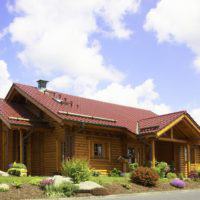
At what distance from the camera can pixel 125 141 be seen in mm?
29297

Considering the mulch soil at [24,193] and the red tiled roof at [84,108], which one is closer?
the mulch soil at [24,193]

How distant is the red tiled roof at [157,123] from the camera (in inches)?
1076

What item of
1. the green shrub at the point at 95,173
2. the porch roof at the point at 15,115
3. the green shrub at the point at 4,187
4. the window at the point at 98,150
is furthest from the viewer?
the window at the point at 98,150

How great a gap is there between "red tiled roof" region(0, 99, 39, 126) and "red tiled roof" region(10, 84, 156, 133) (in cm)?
117

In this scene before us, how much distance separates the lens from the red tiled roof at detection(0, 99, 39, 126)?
1027 inches

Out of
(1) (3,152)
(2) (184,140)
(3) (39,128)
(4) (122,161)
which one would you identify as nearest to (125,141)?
(4) (122,161)

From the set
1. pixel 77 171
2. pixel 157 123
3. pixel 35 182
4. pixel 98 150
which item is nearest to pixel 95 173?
pixel 98 150

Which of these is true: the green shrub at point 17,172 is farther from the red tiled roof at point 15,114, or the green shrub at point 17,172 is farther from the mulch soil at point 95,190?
the mulch soil at point 95,190

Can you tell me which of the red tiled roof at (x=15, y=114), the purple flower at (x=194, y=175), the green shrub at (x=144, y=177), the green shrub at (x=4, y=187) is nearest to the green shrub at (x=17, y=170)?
the red tiled roof at (x=15, y=114)

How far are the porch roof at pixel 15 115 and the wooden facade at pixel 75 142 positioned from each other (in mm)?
306

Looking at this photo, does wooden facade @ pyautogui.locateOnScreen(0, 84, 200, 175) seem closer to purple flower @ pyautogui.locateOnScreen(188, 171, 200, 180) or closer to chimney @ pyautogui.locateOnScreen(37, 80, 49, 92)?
chimney @ pyautogui.locateOnScreen(37, 80, 49, 92)

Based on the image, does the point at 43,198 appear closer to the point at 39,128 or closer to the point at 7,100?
the point at 39,128

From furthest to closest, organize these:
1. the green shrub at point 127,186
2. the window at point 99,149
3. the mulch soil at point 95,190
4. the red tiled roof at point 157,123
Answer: the window at point 99,149, the red tiled roof at point 157,123, the green shrub at point 127,186, the mulch soil at point 95,190

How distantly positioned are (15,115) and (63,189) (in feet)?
30.4
